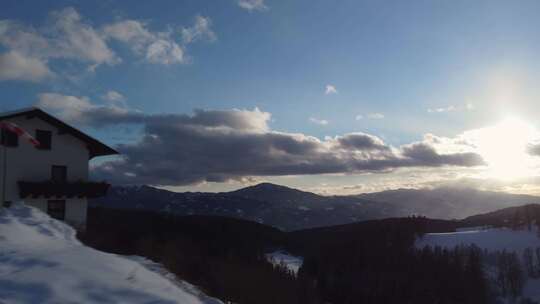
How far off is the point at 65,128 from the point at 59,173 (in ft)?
12.3

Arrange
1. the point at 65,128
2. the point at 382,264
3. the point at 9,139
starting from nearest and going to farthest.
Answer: the point at 9,139 < the point at 65,128 < the point at 382,264

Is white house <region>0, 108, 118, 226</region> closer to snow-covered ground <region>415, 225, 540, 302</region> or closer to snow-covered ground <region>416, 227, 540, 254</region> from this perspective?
snow-covered ground <region>415, 225, 540, 302</region>

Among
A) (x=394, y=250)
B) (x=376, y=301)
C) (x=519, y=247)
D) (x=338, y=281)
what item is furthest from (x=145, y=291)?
(x=519, y=247)

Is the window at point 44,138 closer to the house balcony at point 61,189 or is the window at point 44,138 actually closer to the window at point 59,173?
the window at point 59,173

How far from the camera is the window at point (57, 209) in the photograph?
1369 inches

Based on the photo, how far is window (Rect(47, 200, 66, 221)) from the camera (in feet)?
114

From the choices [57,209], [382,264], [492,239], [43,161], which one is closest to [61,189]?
[43,161]

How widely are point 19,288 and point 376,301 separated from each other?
11272cm

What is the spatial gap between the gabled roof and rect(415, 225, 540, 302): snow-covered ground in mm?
166280

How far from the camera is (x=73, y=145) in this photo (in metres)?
36.0

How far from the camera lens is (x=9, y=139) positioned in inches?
1250

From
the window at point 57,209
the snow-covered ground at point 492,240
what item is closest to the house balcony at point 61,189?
the window at point 57,209

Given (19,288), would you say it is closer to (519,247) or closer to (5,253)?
(5,253)

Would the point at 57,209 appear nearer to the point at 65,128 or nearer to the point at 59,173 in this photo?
the point at 59,173
